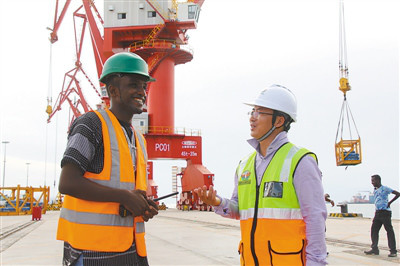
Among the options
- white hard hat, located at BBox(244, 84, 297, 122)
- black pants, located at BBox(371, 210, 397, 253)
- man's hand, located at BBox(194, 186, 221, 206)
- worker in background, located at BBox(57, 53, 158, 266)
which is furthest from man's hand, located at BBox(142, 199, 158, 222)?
black pants, located at BBox(371, 210, 397, 253)

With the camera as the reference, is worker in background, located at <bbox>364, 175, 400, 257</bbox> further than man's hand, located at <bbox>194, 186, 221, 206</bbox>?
Yes

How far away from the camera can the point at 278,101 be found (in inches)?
123

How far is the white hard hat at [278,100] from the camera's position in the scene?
123 inches

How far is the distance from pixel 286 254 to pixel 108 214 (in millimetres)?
1186

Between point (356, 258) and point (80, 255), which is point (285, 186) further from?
point (356, 258)

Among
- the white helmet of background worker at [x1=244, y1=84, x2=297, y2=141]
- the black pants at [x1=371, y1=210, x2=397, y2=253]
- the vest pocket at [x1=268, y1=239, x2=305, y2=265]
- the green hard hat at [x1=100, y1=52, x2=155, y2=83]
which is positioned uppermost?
the green hard hat at [x1=100, y1=52, x2=155, y2=83]

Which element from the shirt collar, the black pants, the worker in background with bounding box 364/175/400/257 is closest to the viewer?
the shirt collar

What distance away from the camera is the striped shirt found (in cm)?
216

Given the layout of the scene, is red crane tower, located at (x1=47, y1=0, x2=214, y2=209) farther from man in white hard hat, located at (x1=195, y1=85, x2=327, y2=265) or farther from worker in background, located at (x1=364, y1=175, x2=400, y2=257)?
man in white hard hat, located at (x1=195, y1=85, x2=327, y2=265)

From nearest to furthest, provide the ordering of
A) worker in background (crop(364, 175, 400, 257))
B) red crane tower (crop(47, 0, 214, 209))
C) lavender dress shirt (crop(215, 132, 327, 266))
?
lavender dress shirt (crop(215, 132, 327, 266)) → worker in background (crop(364, 175, 400, 257)) → red crane tower (crop(47, 0, 214, 209))

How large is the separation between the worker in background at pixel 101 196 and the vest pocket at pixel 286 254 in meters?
0.85

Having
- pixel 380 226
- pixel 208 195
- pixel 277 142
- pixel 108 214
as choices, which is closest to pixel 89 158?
pixel 108 214

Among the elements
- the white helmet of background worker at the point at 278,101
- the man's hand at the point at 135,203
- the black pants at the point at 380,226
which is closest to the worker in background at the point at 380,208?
the black pants at the point at 380,226

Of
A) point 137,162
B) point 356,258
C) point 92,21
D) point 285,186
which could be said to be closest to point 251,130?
point 285,186
